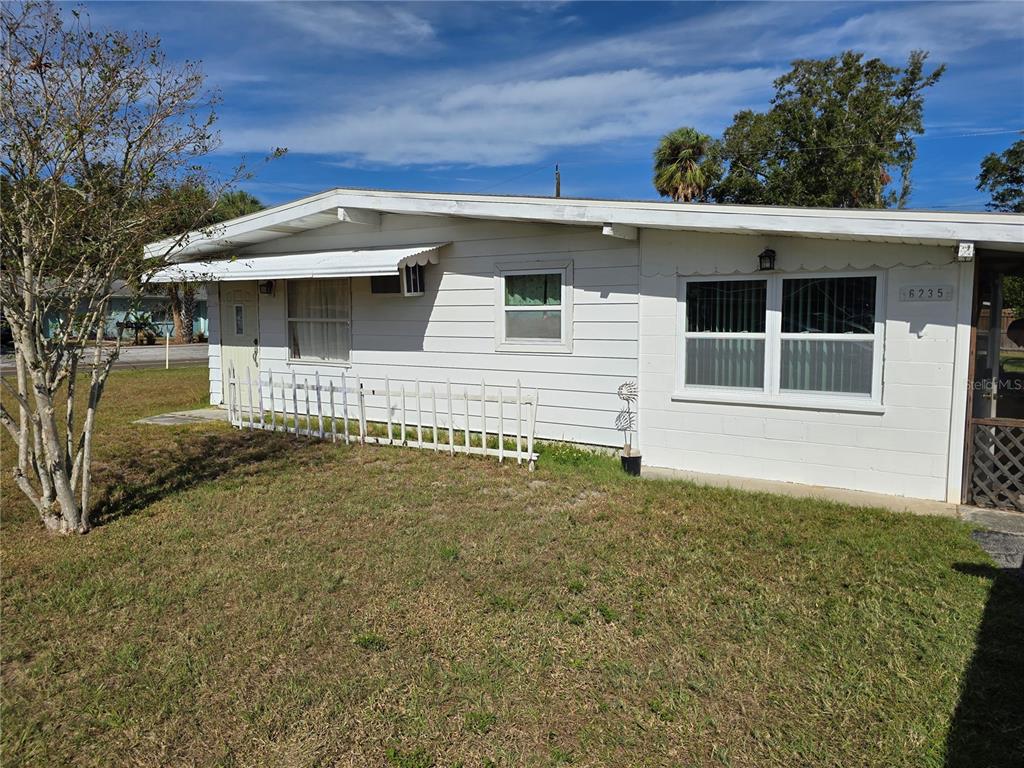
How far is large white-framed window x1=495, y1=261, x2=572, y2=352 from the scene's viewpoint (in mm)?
7652

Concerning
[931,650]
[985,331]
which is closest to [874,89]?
[985,331]

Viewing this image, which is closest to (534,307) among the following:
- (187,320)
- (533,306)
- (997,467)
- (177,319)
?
(533,306)

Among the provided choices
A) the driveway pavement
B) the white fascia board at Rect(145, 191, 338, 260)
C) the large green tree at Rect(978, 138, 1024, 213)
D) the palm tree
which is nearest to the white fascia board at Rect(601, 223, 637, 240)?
the white fascia board at Rect(145, 191, 338, 260)

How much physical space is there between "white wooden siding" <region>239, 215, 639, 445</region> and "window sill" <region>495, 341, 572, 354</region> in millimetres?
60

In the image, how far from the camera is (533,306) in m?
7.92

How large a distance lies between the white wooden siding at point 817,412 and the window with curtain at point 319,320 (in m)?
4.62

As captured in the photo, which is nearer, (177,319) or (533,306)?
(533,306)

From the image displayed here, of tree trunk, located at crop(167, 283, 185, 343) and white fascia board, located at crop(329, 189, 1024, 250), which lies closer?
white fascia board, located at crop(329, 189, 1024, 250)

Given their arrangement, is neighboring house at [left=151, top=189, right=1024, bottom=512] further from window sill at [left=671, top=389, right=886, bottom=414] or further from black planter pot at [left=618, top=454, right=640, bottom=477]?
black planter pot at [left=618, top=454, right=640, bottom=477]

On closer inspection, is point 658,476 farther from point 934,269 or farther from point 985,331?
point 985,331

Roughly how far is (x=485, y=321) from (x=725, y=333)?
2939 millimetres

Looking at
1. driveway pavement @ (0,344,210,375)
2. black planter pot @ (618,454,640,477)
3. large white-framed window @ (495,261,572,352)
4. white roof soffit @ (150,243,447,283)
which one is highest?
white roof soffit @ (150,243,447,283)

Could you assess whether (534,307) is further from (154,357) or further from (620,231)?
(154,357)

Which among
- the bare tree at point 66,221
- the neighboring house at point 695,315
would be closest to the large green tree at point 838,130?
the neighboring house at point 695,315
